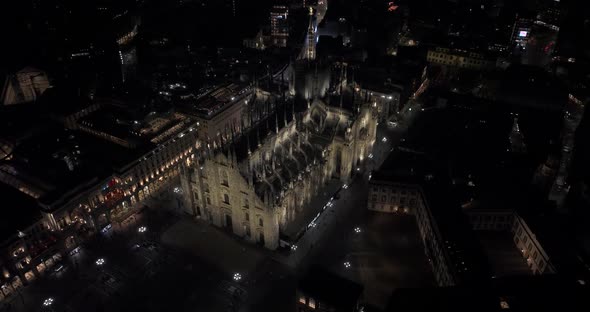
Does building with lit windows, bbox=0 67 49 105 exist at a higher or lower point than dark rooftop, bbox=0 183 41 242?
higher

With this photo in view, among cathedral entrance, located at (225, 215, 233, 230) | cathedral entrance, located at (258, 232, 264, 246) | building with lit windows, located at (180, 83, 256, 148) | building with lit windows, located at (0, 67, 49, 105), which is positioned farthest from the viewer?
building with lit windows, located at (0, 67, 49, 105)

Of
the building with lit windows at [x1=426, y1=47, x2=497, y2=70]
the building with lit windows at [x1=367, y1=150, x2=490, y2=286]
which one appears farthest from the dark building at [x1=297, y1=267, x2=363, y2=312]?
the building with lit windows at [x1=426, y1=47, x2=497, y2=70]

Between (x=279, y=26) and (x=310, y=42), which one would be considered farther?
(x=279, y=26)

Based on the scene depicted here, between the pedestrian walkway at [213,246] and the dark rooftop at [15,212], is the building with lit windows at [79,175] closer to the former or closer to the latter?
the dark rooftop at [15,212]

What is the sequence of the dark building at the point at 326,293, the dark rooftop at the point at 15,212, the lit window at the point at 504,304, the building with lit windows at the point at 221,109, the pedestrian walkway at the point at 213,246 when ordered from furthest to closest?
the building with lit windows at the point at 221,109, the pedestrian walkway at the point at 213,246, the dark rooftop at the point at 15,212, the lit window at the point at 504,304, the dark building at the point at 326,293

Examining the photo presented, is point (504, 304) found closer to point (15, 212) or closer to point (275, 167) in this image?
point (275, 167)

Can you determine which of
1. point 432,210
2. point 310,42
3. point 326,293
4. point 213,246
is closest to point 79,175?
point 213,246

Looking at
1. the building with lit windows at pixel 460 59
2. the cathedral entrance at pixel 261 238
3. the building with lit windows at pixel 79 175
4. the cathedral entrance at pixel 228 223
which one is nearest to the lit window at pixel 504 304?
the cathedral entrance at pixel 261 238

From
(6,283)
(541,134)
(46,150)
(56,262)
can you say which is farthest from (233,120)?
(541,134)

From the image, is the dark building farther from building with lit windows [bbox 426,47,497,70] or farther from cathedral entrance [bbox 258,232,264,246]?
building with lit windows [bbox 426,47,497,70]

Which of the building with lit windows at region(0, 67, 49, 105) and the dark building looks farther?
the building with lit windows at region(0, 67, 49, 105)

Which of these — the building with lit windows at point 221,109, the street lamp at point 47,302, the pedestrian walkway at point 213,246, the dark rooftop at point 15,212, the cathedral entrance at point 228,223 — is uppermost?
the building with lit windows at point 221,109

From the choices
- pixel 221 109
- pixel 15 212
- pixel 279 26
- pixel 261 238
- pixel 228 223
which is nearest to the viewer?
pixel 15 212

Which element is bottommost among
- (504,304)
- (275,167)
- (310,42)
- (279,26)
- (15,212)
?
(504,304)
